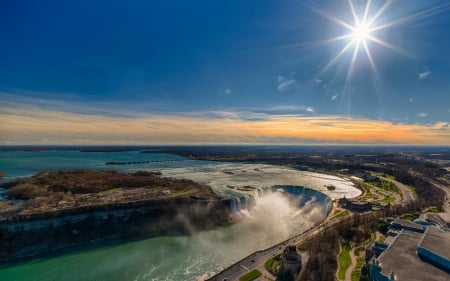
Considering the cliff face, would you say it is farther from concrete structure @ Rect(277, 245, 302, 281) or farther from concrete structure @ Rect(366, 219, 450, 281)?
concrete structure @ Rect(366, 219, 450, 281)

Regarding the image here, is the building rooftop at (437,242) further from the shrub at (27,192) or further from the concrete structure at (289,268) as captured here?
the shrub at (27,192)

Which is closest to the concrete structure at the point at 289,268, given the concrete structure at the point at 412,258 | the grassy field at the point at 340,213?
the concrete structure at the point at 412,258

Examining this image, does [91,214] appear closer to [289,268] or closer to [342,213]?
[289,268]

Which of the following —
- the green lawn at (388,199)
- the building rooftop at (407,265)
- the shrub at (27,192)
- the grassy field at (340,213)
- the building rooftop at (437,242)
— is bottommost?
the grassy field at (340,213)

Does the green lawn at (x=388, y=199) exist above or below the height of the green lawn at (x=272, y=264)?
above

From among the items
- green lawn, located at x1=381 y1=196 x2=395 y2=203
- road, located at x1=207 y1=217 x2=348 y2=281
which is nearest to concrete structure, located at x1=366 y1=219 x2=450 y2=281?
road, located at x1=207 y1=217 x2=348 y2=281

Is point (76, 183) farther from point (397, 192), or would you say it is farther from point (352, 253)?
point (397, 192)
